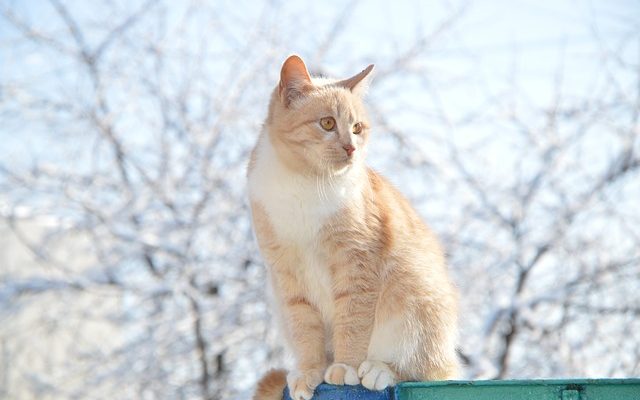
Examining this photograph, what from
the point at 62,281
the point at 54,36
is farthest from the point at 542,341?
the point at 54,36

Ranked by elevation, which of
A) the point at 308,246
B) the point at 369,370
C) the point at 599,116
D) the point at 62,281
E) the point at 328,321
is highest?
the point at 599,116

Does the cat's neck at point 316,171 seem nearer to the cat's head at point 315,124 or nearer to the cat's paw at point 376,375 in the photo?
the cat's head at point 315,124

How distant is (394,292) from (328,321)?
0.76ft

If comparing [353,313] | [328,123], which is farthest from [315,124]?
[353,313]

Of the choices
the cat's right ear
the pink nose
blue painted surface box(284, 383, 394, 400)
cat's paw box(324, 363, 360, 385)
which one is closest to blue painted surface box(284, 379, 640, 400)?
blue painted surface box(284, 383, 394, 400)

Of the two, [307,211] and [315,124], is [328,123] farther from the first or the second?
[307,211]

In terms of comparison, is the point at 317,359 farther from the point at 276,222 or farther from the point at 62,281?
the point at 62,281

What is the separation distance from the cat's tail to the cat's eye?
72cm

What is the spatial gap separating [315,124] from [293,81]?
156mm

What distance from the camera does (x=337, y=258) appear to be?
2.07 metres

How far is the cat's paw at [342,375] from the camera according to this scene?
77.1 inches

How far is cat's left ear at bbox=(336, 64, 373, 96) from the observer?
2.30 metres

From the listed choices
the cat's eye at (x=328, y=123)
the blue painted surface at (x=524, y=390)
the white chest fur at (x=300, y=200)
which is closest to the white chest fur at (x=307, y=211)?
the white chest fur at (x=300, y=200)

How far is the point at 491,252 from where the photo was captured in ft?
16.0
